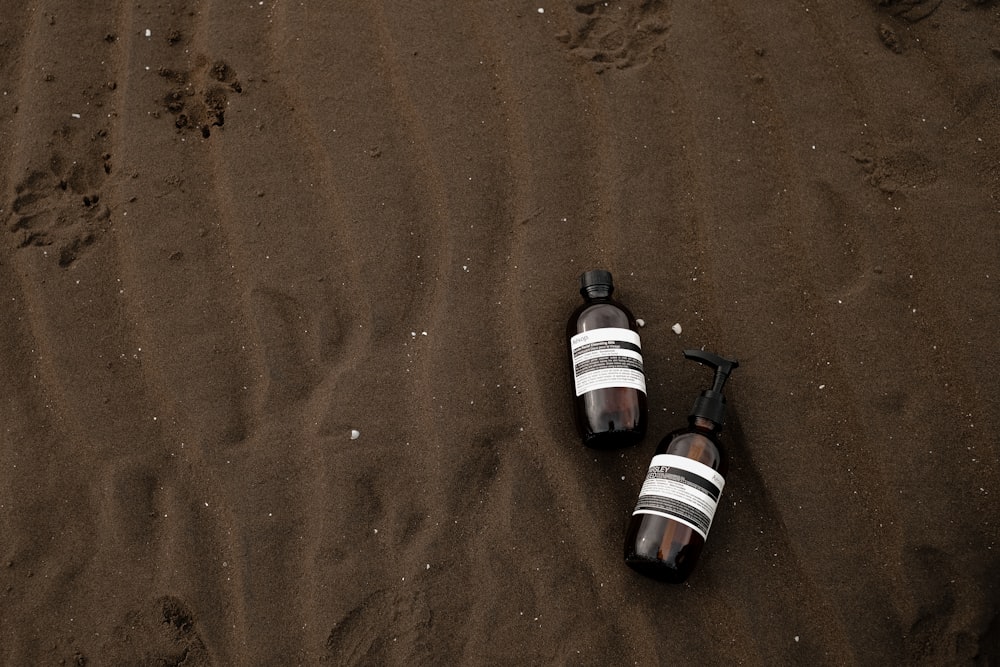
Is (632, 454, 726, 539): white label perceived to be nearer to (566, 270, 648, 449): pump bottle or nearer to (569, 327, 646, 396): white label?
Answer: (566, 270, 648, 449): pump bottle

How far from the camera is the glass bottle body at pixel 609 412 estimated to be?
7.40ft

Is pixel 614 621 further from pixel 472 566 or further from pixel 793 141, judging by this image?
pixel 793 141

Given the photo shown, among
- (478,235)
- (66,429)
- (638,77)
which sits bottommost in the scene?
(66,429)

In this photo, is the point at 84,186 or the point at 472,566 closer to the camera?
the point at 472,566

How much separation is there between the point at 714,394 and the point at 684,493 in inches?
12.8

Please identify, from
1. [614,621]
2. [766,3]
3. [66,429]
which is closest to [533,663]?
[614,621]

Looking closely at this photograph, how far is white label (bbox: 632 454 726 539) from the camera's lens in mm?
2146

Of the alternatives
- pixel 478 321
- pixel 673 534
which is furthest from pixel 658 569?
pixel 478 321

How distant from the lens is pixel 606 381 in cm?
223

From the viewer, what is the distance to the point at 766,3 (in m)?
2.78

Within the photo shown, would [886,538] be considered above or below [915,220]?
below

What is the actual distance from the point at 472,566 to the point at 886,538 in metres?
1.35

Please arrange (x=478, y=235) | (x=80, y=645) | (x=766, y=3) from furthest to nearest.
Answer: (x=766, y=3) → (x=478, y=235) → (x=80, y=645)

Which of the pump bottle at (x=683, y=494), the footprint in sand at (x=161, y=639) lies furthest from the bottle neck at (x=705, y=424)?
the footprint in sand at (x=161, y=639)
